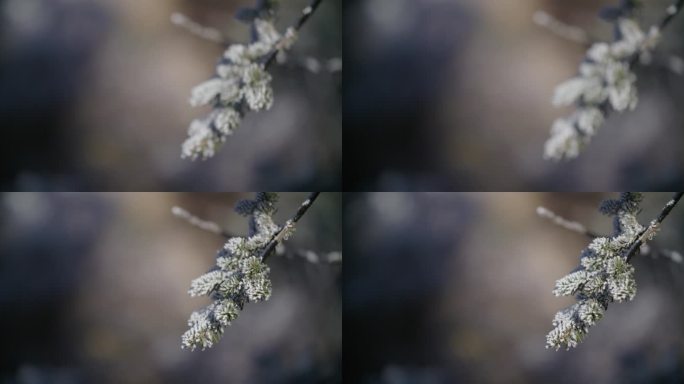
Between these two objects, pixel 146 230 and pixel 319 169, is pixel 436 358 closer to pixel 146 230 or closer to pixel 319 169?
pixel 319 169

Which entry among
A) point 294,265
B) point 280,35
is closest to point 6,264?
point 294,265

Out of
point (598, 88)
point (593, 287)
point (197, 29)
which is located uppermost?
point (197, 29)

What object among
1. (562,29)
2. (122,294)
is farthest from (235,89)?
(562,29)

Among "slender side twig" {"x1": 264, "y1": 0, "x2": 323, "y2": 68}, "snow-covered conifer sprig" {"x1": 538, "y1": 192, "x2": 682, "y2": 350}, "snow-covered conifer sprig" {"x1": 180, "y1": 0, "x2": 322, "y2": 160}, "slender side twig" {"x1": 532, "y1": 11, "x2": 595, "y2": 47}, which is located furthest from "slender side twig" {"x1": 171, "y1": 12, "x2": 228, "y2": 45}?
"snow-covered conifer sprig" {"x1": 538, "y1": 192, "x2": 682, "y2": 350}

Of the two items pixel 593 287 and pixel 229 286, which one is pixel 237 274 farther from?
pixel 593 287

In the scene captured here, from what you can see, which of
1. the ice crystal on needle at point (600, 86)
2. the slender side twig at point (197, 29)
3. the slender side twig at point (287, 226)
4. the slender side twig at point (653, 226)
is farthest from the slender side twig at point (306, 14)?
the slender side twig at point (653, 226)

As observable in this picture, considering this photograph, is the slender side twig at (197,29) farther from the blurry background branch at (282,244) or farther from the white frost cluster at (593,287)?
the white frost cluster at (593,287)
